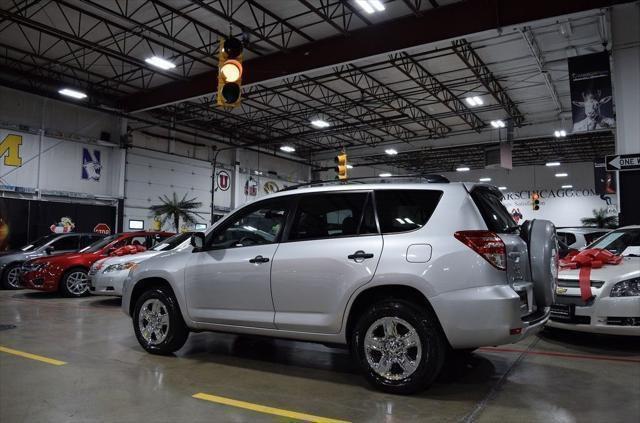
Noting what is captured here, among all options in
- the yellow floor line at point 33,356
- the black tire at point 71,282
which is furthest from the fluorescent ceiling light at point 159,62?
the yellow floor line at point 33,356

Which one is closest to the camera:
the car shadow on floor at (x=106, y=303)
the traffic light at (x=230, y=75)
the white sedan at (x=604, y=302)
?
the white sedan at (x=604, y=302)

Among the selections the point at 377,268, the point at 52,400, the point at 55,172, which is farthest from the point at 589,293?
the point at 55,172

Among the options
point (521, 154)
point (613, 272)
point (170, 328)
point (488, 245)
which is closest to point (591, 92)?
point (613, 272)

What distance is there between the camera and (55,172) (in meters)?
20.5

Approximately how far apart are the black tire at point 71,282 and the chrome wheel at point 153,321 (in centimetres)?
641

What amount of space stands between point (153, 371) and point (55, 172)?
62.0 ft

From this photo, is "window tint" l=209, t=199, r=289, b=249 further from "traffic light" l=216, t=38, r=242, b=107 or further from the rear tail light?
"traffic light" l=216, t=38, r=242, b=107

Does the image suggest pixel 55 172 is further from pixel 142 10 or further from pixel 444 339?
pixel 444 339

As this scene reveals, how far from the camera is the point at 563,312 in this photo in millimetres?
5625

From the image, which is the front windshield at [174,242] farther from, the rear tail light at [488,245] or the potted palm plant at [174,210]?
the potted palm plant at [174,210]

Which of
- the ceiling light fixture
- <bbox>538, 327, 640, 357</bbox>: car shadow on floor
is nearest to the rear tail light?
<bbox>538, 327, 640, 357</bbox>: car shadow on floor

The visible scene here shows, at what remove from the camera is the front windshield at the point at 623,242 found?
6.75 m

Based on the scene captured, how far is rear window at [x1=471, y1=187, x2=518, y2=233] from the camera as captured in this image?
3931 mm

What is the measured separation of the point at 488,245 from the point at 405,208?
761 millimetres
